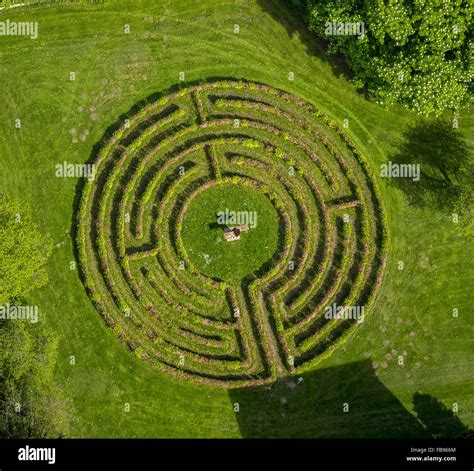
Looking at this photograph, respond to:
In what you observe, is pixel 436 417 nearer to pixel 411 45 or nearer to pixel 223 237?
pixel 223 237

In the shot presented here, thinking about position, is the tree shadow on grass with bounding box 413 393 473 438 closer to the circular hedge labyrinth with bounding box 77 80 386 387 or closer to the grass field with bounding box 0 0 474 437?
the grass field with bounding box 0 0 474 437

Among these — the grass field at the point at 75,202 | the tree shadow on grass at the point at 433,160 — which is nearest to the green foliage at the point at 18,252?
the grass field at the point at 75,202

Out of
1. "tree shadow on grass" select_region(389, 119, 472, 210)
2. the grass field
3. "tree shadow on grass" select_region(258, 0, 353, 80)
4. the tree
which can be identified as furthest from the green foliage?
"tree shadow on grass" select_region(389, 119, 472, 210)

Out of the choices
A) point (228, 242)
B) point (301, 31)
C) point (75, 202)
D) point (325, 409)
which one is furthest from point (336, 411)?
point (301, 31)

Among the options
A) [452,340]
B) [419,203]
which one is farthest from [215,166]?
[452,340]

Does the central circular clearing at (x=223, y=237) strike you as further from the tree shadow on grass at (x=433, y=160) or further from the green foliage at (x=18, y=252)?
the tree shadow on grass at (x=433, y=160)

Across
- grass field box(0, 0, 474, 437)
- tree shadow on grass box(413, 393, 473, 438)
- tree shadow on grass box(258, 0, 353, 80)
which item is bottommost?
tree shadow on grass box(413, 393, 473, 438)
